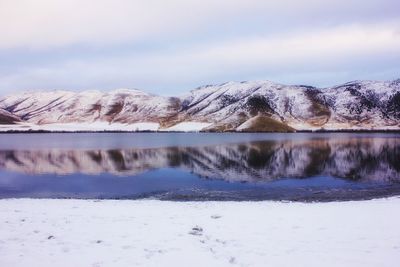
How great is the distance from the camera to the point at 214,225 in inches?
719

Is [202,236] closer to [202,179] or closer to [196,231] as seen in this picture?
[196,231]

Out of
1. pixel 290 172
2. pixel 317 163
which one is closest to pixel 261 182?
pixel 290 172

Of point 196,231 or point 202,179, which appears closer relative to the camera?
point 196,231

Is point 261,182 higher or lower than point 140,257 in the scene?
lower

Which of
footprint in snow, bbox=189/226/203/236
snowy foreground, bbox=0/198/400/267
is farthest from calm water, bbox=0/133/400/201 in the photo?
footprint in snow, bbox=189/226/203/236

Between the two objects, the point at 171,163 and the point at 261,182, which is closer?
the point at 261,182

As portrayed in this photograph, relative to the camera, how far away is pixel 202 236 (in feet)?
53.5

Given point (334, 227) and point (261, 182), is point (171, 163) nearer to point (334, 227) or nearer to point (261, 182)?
point (261, 182)

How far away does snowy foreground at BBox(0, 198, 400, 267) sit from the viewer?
13.4 metres

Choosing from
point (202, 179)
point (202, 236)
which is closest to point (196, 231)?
point (202, 236)

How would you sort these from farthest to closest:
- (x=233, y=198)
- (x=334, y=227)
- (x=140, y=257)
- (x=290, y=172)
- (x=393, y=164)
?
(x=393, y=164) < (x=290, y=172) < (x=233, y=198) < (x=334, y=227) < (x=140, y=257)

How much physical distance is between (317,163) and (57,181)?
35975 millimetres

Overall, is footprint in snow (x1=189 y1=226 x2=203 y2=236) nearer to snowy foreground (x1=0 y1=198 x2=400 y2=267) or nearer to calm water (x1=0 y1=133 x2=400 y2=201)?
snowy foreground (x1=0 y1=198 x2=400 y2=267)

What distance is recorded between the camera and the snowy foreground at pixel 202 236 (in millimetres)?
13391
